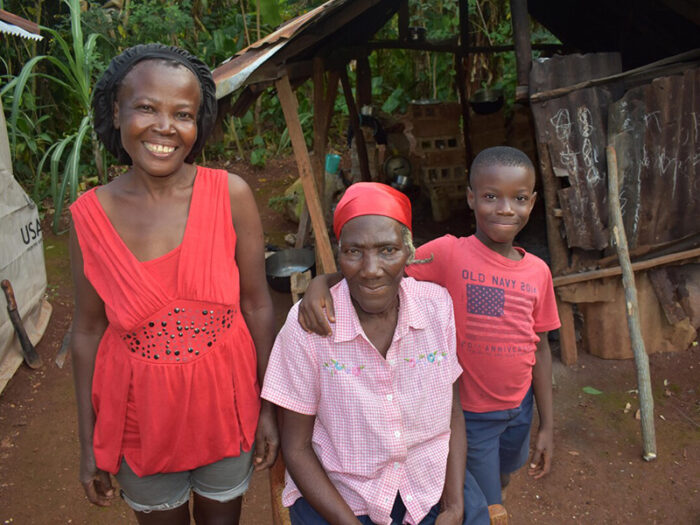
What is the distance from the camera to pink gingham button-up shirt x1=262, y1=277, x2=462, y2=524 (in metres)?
1.53

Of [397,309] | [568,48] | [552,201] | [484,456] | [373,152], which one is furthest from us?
[373,152]

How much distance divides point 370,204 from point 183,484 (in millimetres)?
1044

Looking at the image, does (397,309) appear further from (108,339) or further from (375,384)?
(108,339)

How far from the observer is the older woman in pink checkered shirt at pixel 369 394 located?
4.98ft

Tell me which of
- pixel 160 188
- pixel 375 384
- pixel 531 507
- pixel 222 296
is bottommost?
pixel 531 507

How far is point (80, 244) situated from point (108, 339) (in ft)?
0.92

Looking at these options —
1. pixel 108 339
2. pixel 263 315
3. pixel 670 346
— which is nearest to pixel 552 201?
pixel 670 346

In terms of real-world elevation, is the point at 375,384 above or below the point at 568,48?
below

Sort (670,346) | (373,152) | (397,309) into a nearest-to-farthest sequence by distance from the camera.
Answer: (397,309), (670,346), (373,152)

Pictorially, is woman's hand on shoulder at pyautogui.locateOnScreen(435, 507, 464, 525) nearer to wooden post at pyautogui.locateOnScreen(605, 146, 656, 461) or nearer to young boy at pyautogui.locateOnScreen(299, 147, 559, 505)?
young boy at pyautogui.locateOnScreen(299, 147, 559, 505)

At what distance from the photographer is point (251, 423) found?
169 centimetres

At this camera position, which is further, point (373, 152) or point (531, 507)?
point (373, 152)

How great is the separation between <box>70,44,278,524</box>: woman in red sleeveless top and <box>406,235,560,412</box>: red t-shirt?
731mm

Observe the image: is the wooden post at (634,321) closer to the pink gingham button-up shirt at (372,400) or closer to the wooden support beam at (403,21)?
the pink gingham button-up shirt at (372,400)
